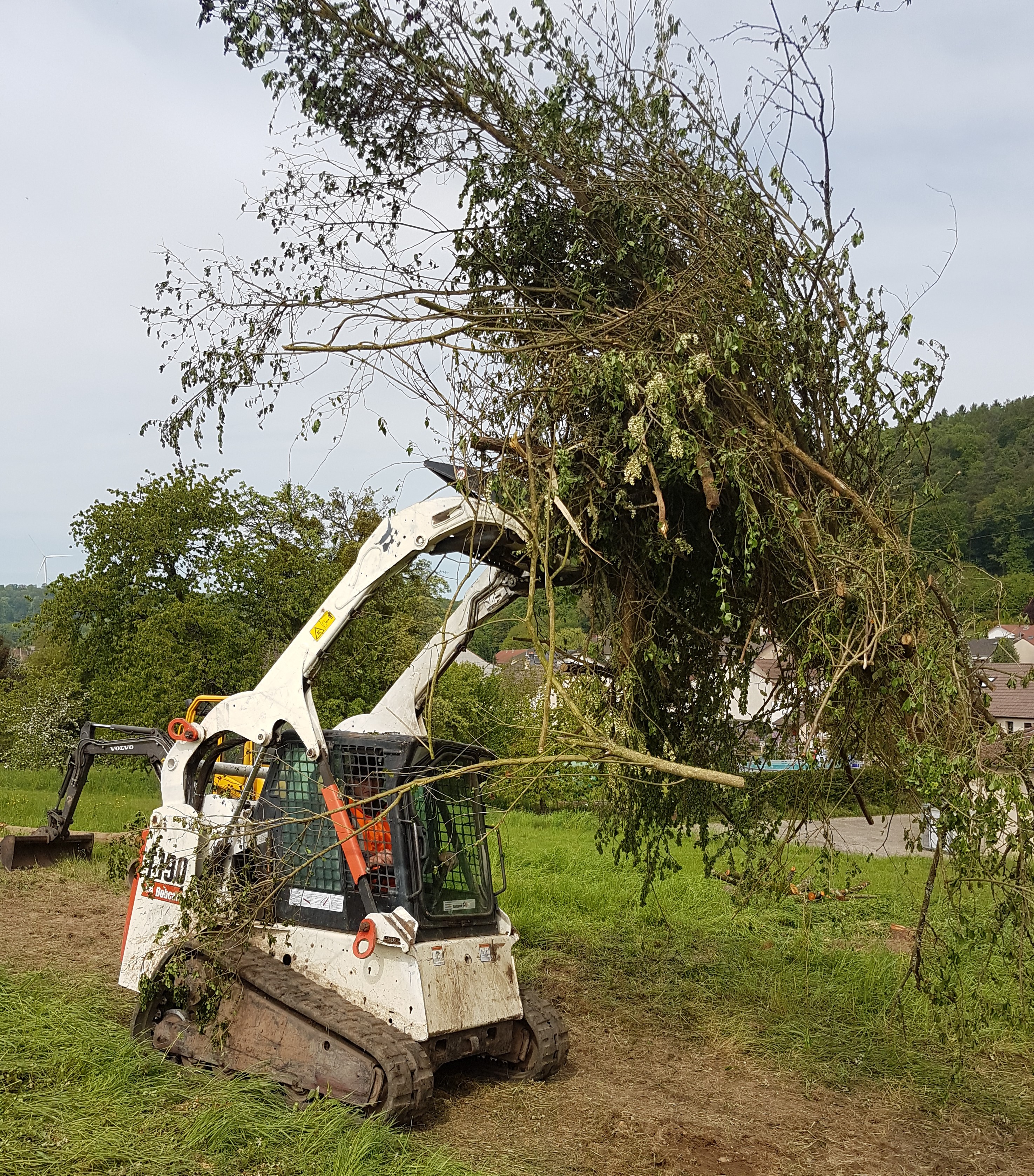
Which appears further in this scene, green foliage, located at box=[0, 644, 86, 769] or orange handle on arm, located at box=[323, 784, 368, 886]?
green foliage, located at box=[0, 644, 86, 769]

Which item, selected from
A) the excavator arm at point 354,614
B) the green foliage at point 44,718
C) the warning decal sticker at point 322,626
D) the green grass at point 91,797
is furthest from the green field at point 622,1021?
the green foliage at point 44,718

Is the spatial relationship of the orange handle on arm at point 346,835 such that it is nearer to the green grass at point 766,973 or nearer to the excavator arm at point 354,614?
the excavator arm at point 354,614

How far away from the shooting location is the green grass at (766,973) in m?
6.84

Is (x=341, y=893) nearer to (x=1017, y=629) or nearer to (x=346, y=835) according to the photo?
(x=346, y=835)

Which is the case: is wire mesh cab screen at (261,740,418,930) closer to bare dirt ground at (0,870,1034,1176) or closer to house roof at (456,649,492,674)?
bare dirt ground at (0,870,1034,1176)

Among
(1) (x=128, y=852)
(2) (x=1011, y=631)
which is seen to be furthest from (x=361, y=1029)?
(2) (x=1011, y=631)

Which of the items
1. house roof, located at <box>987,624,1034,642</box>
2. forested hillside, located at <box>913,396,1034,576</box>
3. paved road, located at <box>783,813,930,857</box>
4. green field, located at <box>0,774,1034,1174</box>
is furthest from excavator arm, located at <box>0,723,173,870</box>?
paved road, located at <box>783,813,930,857</box>

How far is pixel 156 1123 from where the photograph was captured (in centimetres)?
477

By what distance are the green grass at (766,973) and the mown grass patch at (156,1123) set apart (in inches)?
98.3

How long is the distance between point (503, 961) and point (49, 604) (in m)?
20.0

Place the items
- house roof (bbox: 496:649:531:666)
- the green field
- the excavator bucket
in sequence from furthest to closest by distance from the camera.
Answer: the excavator bucket < house roof (bbox: 496:649:531:666) < the green field

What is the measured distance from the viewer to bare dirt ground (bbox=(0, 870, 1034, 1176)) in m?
5.24

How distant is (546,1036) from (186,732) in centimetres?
271

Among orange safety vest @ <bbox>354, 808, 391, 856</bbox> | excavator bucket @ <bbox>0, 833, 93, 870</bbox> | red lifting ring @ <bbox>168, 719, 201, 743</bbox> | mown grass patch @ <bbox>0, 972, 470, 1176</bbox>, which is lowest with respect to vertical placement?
excavator bucket @ <bbox>0, 833, 93, 870</bbox>
